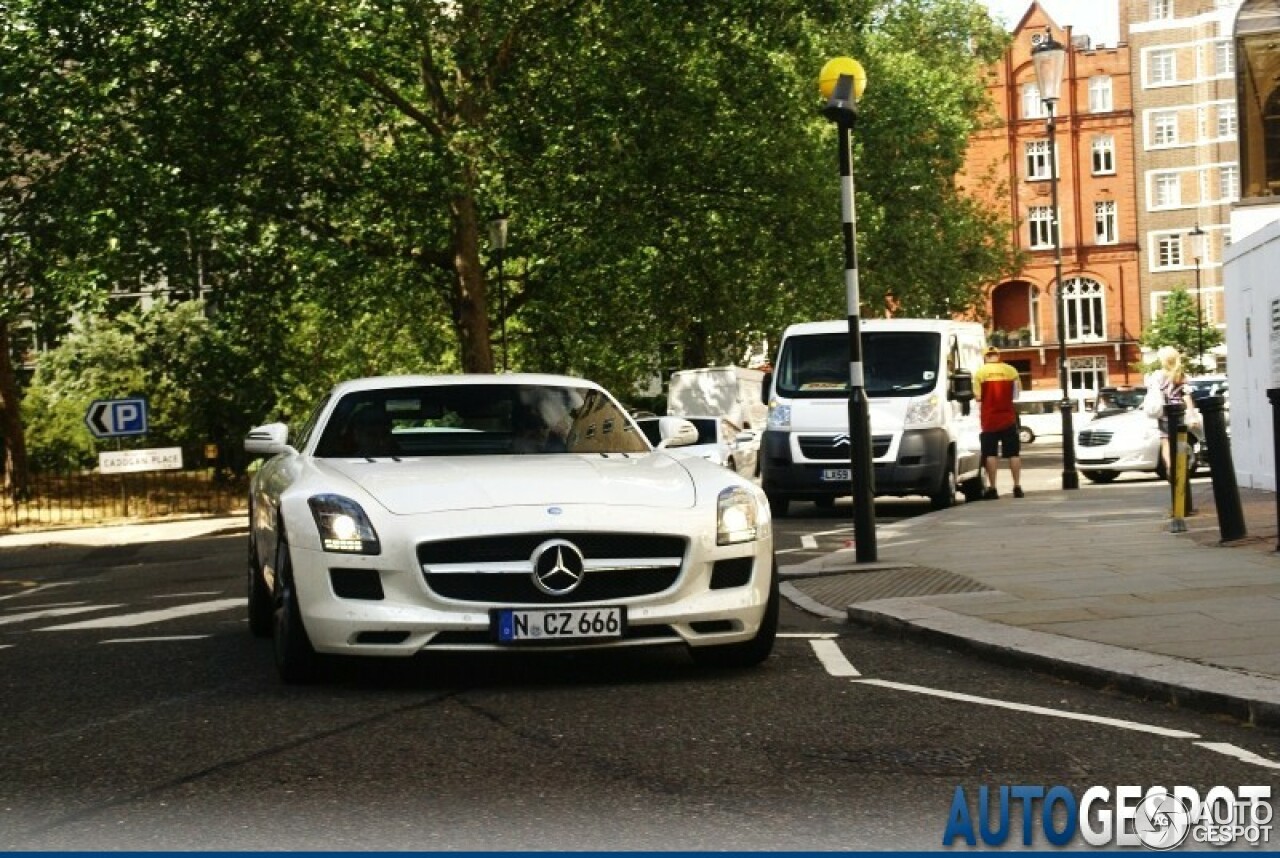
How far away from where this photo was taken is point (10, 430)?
139ft

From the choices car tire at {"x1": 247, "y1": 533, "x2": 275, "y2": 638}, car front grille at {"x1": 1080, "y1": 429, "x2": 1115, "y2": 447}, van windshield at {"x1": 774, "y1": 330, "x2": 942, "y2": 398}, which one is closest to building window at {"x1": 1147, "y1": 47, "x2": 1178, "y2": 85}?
car front grille at {"x1": 1080, "y1": 429, "x2": 1115, "y2": 447}

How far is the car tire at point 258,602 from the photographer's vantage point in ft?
38.3

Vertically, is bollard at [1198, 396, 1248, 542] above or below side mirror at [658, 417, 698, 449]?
below

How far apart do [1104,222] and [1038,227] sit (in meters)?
3.22

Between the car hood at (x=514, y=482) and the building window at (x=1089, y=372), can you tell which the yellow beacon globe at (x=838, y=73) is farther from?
the building window at (x=1089, y=372)

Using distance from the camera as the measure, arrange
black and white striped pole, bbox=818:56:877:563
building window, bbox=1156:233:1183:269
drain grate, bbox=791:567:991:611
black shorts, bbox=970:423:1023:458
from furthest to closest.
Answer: building window, bbox=1156:233:1183:269 → black shorts, bbox=970:423:1023:458 → black and white striped pole, bbox=818:56:877:563 → drain grate, bbox=791:567:991:611

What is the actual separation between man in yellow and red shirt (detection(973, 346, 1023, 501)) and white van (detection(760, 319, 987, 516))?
46cm

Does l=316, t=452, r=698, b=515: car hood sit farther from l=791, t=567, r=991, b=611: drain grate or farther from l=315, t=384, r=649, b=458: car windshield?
l=791, t=567, r=991, b=611: drain grate

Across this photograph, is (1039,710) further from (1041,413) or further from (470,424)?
(1041,413)

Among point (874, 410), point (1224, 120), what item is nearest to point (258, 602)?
point (874, 410)

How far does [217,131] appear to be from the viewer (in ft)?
113

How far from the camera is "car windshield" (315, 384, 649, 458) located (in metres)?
10.2

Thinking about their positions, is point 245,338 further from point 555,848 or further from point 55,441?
point 555,848

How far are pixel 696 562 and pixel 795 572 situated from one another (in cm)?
654
